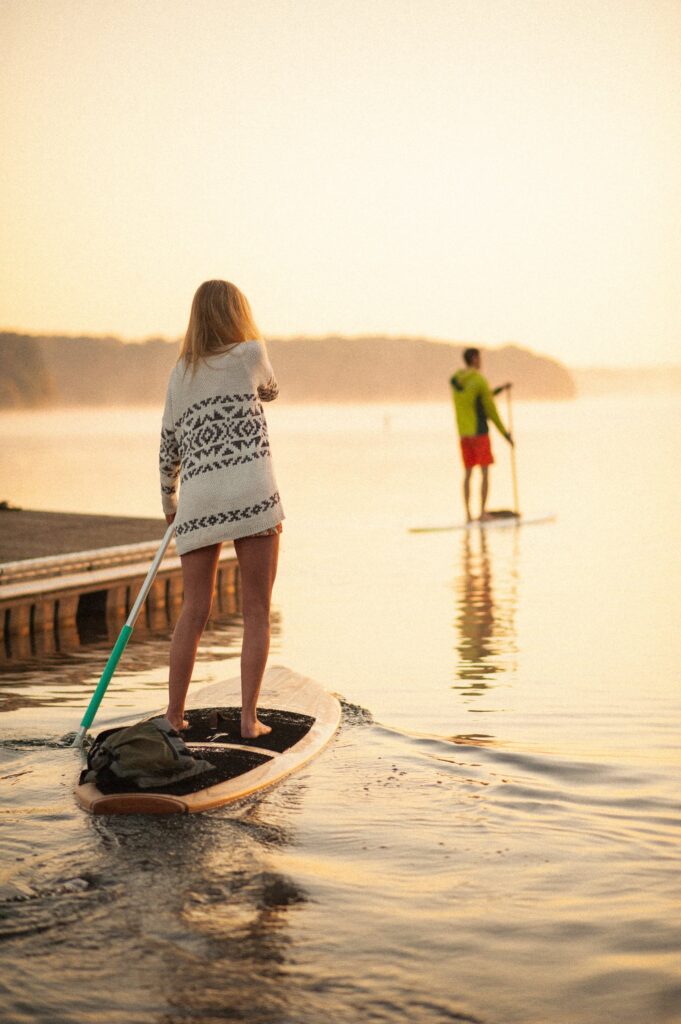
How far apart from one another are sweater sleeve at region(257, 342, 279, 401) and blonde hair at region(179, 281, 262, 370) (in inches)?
4.1

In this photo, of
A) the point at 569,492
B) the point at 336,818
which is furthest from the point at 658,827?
the point at 569,492

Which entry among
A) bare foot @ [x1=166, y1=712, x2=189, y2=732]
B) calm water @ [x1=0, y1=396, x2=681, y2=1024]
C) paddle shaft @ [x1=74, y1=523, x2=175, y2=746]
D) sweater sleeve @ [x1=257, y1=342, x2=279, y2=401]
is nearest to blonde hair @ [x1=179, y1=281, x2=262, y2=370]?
sweater sleeve @ [x1=257, y1=342, x2=279, y2=401]

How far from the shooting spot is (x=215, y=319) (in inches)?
202

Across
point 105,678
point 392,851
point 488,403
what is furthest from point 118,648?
point 488,403

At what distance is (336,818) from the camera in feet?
15.6

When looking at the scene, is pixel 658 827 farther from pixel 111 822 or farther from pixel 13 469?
pixel 13 469

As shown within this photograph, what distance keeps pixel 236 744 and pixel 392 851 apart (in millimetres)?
1131

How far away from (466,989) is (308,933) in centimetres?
50

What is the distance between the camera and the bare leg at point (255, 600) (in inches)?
206

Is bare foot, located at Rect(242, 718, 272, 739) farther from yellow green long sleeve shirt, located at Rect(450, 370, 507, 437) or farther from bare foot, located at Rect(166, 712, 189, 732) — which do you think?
yellow green long sleeve shirt, located at Rect(450, 370, 507, 437)

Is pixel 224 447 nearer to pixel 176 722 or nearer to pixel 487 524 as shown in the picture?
pixel 176 722

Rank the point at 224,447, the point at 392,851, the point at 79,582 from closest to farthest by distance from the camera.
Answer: the point at 392,851 < the point at 224,447 < the point at 79,582

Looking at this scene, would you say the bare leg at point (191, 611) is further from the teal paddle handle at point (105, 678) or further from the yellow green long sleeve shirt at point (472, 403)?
the yellow green long sleeve shirt at point (472, 403)

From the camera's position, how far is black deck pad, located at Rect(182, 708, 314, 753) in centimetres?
544
